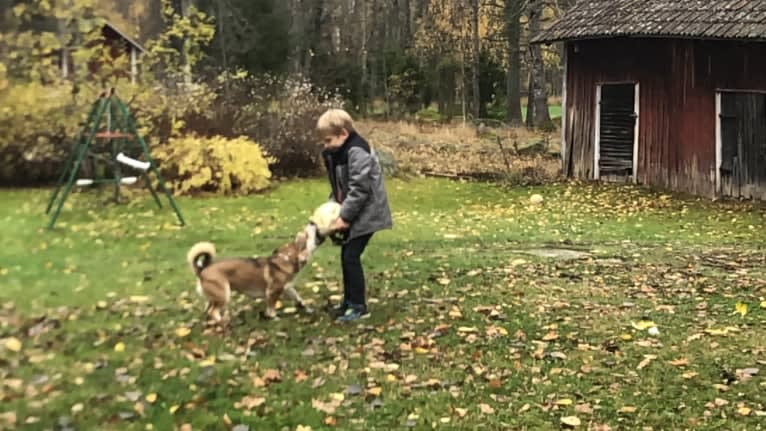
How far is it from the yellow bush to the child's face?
10.4m

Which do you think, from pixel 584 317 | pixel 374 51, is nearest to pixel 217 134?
pixel 584 317

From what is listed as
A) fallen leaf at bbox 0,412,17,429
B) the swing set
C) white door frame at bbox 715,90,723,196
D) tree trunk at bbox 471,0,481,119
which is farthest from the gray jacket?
tree trunk at bbox 471,0,481,119

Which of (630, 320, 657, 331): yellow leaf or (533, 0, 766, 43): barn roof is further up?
(533, 0, 766, 43): barn roof

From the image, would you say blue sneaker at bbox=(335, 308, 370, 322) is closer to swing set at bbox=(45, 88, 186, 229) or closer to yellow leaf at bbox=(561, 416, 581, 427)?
yellow leaf at bbox=(561, 416, 581, 427)

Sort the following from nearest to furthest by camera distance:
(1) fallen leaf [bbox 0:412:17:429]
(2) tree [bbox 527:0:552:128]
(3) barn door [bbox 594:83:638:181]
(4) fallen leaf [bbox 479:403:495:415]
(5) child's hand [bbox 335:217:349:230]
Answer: (1) fallen leaf [bbox 0:412:17:429] → (4) fallen leaf [bbox 479:403:495:415] → (5) child's hand [bbox 335:217:349:230] → (3) barn door [bbox 594:83:638:181] → (2) tree [bbox 527:0:552:128]

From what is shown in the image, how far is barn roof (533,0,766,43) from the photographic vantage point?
1583cm

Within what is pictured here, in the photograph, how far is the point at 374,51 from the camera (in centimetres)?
3944

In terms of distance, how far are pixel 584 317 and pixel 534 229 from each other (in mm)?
5974

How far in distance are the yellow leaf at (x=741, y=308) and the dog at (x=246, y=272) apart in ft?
12.0

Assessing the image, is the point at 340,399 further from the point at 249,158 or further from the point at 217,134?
the point at 217,134

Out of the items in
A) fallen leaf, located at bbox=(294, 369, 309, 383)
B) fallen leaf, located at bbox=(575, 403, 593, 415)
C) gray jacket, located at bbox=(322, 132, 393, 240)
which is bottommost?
fallen leaf, located at bbox=(575, 403, 593, 415)

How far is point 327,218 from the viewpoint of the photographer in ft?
23.3

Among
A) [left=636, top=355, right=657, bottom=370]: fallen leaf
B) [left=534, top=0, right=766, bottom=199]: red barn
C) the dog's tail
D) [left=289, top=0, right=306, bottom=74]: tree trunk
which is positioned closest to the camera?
[left=636, top=355, right=657, bottom=370]: fallen leaf

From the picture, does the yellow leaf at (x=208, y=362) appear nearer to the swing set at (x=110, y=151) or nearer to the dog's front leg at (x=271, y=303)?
the dog's front leg at (x=271, y=303)
